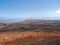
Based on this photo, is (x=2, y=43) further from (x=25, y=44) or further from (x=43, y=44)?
(x=43, y=44)

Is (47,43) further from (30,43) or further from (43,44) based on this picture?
(30,43)

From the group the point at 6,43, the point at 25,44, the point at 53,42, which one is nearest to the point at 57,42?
the point at 53,42

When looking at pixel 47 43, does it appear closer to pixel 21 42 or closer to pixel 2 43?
pixel 21 42

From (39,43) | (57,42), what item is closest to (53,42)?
(57,42)

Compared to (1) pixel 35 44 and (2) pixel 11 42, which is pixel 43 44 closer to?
(1) pixel 35 44

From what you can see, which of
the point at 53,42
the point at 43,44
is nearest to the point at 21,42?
the point at 43,44
